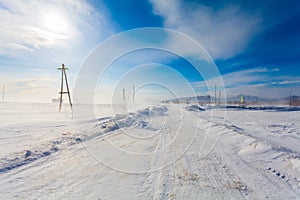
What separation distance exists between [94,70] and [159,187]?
16.3 feet

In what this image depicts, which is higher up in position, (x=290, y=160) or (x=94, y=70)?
(x=94, y=70)

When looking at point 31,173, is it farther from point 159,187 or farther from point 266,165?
point 266,165

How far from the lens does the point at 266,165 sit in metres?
4.54

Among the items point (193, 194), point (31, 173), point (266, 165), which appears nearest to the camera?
point (193, 194)

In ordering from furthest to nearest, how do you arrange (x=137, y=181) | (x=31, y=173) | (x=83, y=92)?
(x=83, y=92), (x=31, y=173), (x=137, y=181)

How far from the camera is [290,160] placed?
4.88 m

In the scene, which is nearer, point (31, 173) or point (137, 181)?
point (137, 181)

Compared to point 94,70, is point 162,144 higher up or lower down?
lower down

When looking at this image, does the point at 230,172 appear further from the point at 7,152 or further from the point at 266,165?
the point at 7,152

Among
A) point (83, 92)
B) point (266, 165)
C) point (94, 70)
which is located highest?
point (94, 70)

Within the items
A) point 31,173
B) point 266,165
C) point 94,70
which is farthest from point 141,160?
point 94,70

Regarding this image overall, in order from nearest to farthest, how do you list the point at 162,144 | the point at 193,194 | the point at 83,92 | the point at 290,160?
the point at 193,194
the point at 290,160
the point at 162,144
the point at 83,92

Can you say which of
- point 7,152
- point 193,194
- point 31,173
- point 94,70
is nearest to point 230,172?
point 193,194

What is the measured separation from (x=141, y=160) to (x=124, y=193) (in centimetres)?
171
